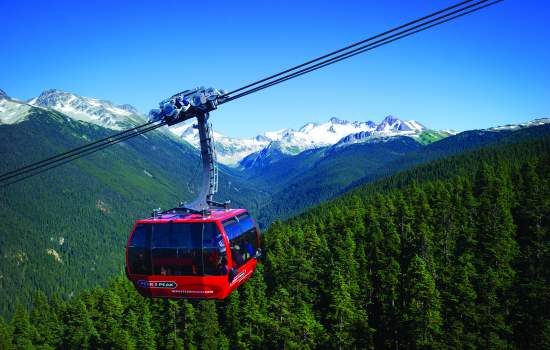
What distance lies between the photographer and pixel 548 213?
220 ft

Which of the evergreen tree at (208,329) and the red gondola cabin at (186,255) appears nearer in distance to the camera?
the red gondola cabin at (186,255)

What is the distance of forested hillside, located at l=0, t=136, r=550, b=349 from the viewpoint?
156 ft

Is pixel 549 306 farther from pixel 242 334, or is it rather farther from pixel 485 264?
pixel 242 334

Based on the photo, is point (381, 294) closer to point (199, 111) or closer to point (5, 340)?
point (199, 111)

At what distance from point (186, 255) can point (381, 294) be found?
151ft

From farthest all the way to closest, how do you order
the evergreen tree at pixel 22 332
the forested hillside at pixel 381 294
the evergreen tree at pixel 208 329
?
the evergreen tree at pixel 22 332 → the evergreen tree at pixel 208 329 → the forested hillside at pixel 381 294

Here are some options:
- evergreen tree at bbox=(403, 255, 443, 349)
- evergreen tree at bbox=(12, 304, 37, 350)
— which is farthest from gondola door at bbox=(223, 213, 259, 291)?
evergreen tree at bbox=(12, 304, 37, 350)

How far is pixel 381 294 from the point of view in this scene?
59.3 metres

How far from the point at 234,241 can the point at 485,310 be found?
128 feet

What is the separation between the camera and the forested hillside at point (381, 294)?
4741 cm

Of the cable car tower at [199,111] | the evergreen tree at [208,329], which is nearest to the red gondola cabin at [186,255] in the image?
the cable car tower at [199,111]

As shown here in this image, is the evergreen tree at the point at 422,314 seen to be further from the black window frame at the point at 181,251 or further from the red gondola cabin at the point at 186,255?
the black window frame at the point at 181,251

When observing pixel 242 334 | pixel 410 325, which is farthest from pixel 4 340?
pixel 410 325

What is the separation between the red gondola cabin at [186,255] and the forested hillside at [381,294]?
32457 mm
